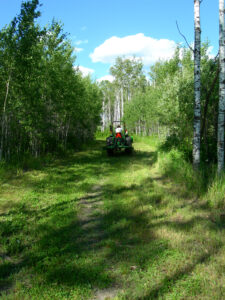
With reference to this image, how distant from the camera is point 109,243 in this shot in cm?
423

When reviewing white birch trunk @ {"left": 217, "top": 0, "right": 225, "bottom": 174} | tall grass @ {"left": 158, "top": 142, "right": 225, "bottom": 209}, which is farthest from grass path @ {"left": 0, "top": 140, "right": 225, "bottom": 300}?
white birch trunk @ {"left": 217, "top": 0, "right": 225, "bottom": 174}

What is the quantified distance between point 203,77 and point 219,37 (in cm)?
577

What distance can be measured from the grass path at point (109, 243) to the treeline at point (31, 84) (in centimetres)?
413

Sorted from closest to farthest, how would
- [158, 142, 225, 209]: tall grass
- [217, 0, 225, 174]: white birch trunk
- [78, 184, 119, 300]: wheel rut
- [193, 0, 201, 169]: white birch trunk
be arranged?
[78, 184, 119, 300]: wheel rut < [158, 142, 225, 209]: tall grass < [217, 0, 225, 174]: white birch trunk < [193, 0, 201, 169]: white birch trunk

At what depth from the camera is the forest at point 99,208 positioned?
3217 mm

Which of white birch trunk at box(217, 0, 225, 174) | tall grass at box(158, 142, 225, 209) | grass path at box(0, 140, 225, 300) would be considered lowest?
grass path at box(0, 140, 225, 300)

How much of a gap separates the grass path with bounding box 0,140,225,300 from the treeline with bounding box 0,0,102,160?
13.5 feet

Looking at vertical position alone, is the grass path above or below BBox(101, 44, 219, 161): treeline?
below

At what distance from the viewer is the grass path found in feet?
10.1

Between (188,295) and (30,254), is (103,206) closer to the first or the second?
(30,254)

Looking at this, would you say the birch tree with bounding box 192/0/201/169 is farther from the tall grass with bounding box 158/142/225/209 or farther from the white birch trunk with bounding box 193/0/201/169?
the tall grass with bounding box 158/142/225/209

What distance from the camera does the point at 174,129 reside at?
1666 cm

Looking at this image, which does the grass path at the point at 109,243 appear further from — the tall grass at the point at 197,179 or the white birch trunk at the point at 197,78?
the white birch trunk at the point at 197,78

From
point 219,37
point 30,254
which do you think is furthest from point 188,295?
point 219,37
